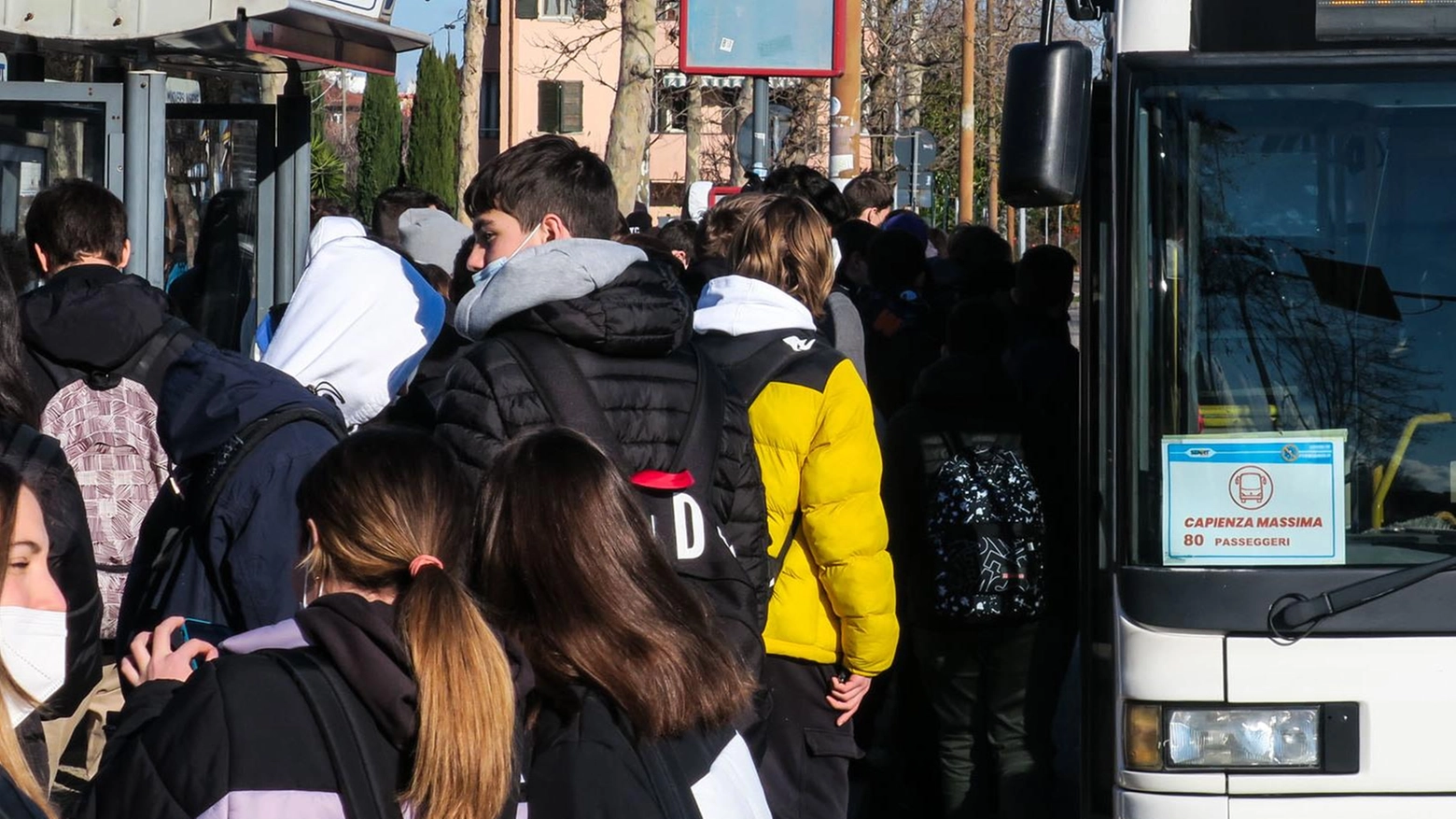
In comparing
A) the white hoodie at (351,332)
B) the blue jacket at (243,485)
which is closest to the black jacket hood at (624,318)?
the blue jacket at (243,485)

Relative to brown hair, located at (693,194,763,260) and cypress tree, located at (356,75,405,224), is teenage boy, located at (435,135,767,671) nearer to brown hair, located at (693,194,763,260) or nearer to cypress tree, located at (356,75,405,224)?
brown hair, located at (693,194,763,260)

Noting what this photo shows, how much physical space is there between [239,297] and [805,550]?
4143 mm

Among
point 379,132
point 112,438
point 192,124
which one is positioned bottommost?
point 112,438

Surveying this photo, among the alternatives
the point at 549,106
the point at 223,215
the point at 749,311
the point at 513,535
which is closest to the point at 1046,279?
the point at 749,311

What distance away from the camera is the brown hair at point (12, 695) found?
176cm

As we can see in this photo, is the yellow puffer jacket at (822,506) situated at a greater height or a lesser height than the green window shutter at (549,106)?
lesser

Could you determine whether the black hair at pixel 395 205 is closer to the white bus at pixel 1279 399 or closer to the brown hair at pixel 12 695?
the white bus at pixel 1279 399

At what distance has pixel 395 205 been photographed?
899 centimetres

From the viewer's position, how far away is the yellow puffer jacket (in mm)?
4391

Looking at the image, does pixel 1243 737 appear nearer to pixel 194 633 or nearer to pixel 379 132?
pixel 194 633

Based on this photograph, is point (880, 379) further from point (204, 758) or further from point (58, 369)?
point (204, 758)

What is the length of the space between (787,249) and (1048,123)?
3.38 feet

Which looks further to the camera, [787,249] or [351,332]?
[351,332]

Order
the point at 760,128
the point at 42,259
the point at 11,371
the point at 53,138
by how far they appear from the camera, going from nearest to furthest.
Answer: the point at 11,371 < the point at 42,259 < the point at 53,138 < the point at 760,128
